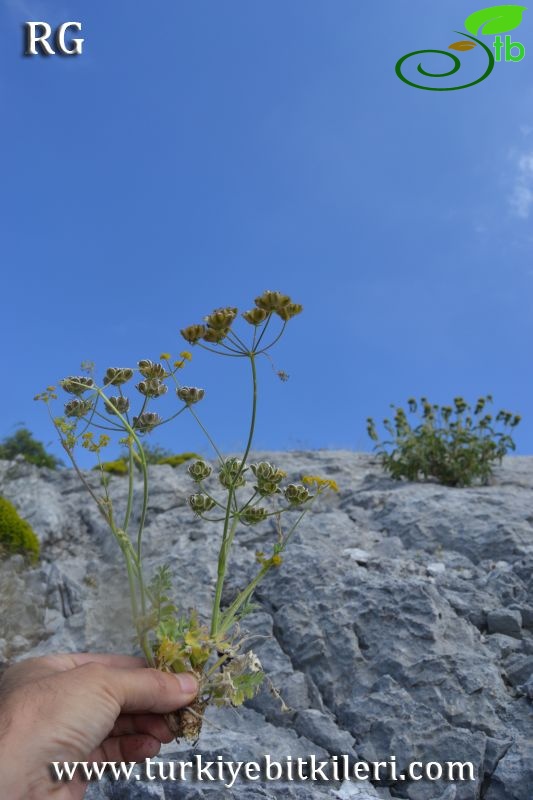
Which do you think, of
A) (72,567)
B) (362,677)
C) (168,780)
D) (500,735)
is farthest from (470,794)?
(72,567)

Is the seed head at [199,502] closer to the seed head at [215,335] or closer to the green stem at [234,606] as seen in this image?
the green stem at [234,606]

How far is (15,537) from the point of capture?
8.34 meters

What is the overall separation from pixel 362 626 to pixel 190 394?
270 cm

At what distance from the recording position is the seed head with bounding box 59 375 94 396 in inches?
127

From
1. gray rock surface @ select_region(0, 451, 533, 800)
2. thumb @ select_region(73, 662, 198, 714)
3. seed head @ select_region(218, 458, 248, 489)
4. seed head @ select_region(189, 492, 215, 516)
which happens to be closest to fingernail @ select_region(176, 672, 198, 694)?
thumb @ select_region(73, 662, 198, 714)

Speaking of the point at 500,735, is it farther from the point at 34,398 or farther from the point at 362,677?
the point at 34,398

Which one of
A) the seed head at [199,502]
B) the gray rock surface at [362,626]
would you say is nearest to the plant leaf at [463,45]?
the gray rock surface at [362,626]

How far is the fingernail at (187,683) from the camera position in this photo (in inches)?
110

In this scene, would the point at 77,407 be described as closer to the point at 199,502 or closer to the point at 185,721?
the point at 199,502

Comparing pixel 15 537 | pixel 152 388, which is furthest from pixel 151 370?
pixel 15 537

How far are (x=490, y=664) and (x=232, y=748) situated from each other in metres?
1.95

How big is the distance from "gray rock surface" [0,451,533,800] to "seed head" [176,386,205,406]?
1.39m

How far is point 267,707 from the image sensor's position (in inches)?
179

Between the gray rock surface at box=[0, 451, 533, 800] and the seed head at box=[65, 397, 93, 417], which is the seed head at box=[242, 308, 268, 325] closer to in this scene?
the seed head at box=[65, 397, 93, 417]
